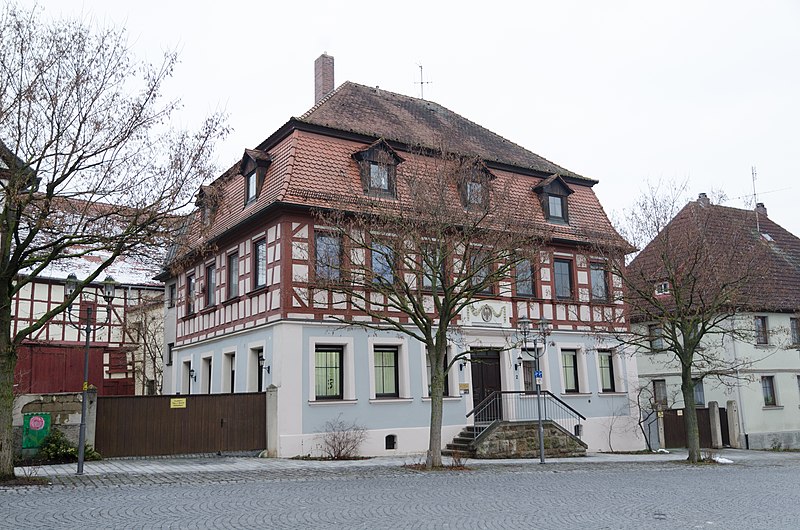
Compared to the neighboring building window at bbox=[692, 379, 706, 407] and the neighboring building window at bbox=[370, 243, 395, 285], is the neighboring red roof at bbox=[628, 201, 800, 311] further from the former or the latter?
the neighboring building window at bbox=[692, 379, 706, 407]

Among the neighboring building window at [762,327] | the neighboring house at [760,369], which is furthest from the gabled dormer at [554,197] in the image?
the neighboring building window at [762,327]

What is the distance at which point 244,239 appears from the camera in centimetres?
2523

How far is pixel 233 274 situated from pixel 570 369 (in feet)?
40.2

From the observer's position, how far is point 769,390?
115 ft

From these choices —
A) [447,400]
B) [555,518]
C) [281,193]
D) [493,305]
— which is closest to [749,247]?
[493,305]

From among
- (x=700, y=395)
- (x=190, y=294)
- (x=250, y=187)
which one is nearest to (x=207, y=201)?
(x=250, y=187)

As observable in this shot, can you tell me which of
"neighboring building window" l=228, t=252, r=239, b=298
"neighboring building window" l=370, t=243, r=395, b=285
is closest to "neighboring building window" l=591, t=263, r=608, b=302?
"neighboring building window" l=370, t=243, r=395, b=285

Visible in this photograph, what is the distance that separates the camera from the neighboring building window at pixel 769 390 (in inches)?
1364

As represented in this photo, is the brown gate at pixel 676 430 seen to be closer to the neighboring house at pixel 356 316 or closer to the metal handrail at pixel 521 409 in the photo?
the neighboring house at pixel 356 316

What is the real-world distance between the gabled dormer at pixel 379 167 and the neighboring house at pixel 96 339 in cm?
1067

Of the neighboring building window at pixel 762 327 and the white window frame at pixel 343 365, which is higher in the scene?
the neighboring building window at pixel 762 327

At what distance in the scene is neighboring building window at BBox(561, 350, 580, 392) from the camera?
2769cm

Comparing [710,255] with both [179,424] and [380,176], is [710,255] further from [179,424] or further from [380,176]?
[179,424]

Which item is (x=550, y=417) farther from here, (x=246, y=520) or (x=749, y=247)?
(x=246, y=520)
